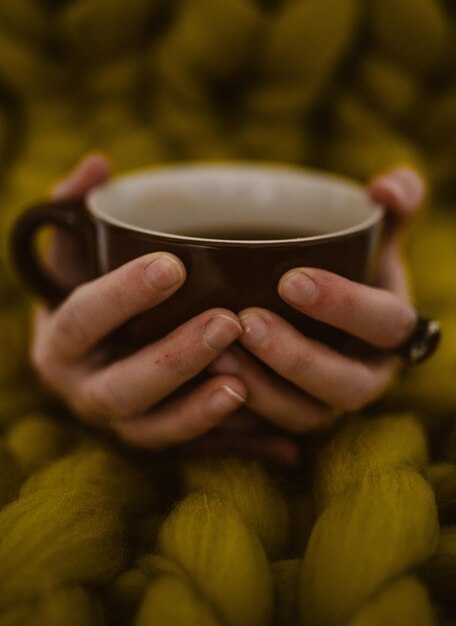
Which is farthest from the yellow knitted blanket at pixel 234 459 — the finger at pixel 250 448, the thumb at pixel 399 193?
the thumb at pixel 399 193

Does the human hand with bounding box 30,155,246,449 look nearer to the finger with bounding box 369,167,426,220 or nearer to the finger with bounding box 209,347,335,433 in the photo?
the finger with bounding box 209,347,335,433

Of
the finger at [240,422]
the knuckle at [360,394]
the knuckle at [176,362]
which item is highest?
the knuckle at [176,362]

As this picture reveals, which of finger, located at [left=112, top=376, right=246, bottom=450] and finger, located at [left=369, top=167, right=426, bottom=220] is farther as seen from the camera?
finger, located at [left=369, top=167, right=426, bottom=220]

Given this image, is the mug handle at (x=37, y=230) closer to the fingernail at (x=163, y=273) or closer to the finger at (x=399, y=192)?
the fingernail at (x=163, y=273)

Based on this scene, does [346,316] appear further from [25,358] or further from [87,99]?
[87,99]

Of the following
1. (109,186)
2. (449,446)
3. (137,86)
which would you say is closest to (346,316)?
(449,446)

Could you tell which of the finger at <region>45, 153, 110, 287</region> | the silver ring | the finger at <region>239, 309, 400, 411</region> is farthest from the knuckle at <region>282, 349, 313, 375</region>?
the finger at <region>45, 153, 110, 287</region>

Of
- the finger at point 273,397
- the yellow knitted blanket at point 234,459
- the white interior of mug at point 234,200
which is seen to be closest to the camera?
the yellow knitted blanket at point 234,459
